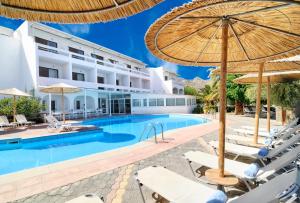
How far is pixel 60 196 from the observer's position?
3627mm

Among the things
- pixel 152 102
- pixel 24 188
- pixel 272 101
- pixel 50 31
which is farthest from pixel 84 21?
pixel 152 102

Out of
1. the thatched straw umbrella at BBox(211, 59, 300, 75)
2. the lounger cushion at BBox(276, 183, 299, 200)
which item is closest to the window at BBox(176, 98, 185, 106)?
the thatched straw umbrella at BBox(211, 59, 300, 75)

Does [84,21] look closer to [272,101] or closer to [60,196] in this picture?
[60,196]

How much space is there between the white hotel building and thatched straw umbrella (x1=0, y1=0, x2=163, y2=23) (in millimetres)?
17729

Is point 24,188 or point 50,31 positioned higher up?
point 50,31

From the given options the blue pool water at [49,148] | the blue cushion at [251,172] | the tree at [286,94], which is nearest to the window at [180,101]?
the tree at [286,94]

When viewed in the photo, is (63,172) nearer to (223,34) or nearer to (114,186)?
(114,186)

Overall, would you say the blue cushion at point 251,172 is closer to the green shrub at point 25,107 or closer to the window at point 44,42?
the green shrub at point 25,107

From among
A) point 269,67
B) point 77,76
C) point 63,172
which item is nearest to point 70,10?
point 63,172

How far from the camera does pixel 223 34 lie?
125 inches

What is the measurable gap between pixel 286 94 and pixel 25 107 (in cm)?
1847

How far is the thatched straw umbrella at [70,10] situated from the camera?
2.39m

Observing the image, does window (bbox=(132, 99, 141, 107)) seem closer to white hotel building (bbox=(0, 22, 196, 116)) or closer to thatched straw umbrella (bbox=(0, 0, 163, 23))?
white hotel building (bbox=(0, 22, 196, 116))

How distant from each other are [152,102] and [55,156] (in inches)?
851
